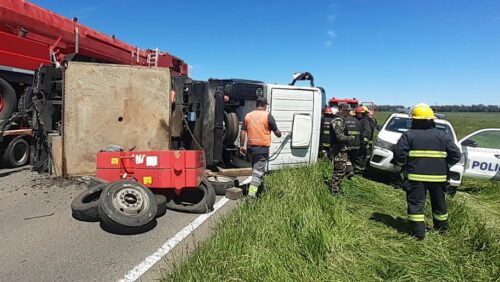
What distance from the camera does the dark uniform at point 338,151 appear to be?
6934 mm

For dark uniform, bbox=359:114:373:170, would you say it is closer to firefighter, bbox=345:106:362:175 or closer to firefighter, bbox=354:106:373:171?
firefighter, bbox=354:106:373:171

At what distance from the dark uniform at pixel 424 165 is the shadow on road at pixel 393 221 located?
0.31 meters

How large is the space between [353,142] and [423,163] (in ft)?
12.9

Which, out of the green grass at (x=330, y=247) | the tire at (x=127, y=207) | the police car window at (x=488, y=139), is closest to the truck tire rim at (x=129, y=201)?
the tire at (x=127, y=207)

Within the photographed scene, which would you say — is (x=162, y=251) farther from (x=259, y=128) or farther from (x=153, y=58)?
(x=153, y=58)

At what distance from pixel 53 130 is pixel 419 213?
20.9ft

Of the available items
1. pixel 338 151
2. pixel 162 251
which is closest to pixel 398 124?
pixel 338 151

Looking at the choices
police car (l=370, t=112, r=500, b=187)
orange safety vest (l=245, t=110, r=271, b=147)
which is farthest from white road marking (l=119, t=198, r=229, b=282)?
police car (l=370, t=112, r=500, b=187)

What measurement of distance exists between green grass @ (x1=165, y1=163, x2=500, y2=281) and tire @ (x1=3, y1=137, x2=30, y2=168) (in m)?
5.50

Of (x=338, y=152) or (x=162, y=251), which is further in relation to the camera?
(x=338, y=152)

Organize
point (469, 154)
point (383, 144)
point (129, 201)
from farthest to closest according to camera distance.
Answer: point (383, 144)
point (469, 154)
point (129, 201)

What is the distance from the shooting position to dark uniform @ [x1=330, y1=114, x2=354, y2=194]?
A: 6934mm

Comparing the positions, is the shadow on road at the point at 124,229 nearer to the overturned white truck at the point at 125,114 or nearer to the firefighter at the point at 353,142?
the overturned white truck at the point at 125,114

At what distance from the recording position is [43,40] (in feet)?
29.8
